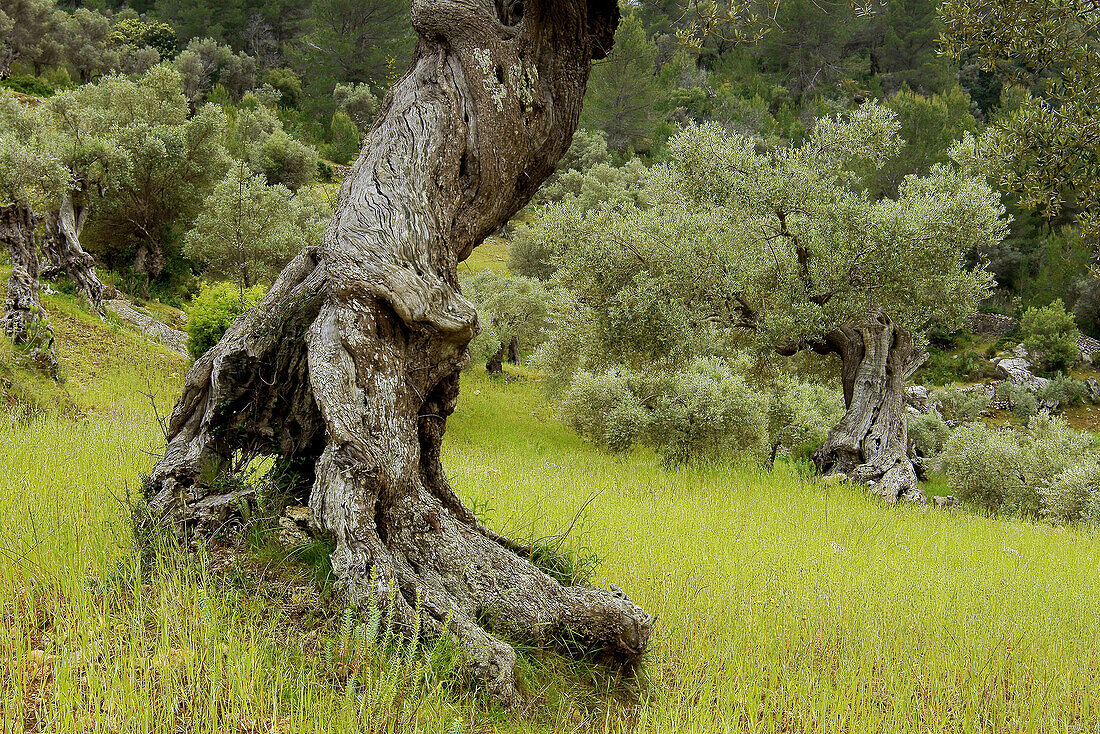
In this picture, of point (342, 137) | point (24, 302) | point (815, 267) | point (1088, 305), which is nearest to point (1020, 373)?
point (1088, 305)

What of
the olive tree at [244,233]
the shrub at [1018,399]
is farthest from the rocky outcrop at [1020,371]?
the olive tree at [244,233]

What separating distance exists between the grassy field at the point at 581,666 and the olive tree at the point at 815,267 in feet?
22.4

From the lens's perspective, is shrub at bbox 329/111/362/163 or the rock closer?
the rock

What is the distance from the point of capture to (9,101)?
29.6 metres

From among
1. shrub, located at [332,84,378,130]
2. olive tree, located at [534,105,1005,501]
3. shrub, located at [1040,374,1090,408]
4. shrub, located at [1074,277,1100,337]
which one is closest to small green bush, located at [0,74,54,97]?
shrub, located at [332,84,378,130]

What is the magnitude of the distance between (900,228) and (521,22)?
41.7 ft

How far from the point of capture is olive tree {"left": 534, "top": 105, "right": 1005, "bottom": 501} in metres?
15.2

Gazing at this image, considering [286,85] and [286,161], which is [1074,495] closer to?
[286,161]

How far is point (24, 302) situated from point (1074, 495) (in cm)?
2662

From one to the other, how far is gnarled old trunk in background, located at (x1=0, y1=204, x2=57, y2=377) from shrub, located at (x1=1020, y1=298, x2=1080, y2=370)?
52212 mm

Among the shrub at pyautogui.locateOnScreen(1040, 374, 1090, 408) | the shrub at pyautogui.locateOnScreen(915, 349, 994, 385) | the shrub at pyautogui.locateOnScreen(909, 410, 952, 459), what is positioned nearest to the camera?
the shrub at pyautogui.locateOnScreen(909, 410, 952, 459)

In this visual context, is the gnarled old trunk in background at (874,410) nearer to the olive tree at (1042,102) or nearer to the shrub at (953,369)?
the olive tree at (1042,102)

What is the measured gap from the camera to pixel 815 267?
15.8m

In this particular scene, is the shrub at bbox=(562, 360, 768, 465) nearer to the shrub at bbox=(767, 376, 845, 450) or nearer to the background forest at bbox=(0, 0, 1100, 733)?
the background forest at bbox=(0, 0, 1100, 733)
